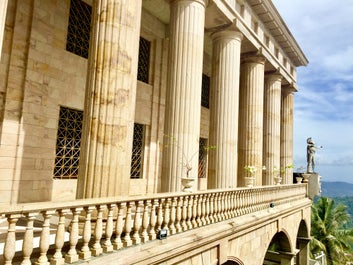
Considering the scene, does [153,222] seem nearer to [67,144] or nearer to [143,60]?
[67,144]

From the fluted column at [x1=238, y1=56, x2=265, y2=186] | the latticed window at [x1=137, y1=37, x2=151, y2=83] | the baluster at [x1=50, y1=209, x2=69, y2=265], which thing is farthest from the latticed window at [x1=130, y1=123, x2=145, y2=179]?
the baluster at [x1=50, y1=209, x2=69, y2=265]

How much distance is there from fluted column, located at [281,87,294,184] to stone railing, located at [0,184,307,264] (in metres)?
12.7

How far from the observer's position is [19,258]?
4148mm

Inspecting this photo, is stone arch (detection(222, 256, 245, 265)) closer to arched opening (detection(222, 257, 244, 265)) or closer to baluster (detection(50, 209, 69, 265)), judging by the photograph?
arched opening (detection(222, 257, 244, 265))

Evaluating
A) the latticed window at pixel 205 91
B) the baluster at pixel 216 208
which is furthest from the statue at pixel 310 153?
the baluster at pixel 216 208

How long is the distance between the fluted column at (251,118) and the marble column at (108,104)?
32.5 ft

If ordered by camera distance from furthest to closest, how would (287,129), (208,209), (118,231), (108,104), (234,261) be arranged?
(287,129) < (234,261) < (208,209) < (108,104) < (118,231)

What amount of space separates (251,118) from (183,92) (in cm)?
702

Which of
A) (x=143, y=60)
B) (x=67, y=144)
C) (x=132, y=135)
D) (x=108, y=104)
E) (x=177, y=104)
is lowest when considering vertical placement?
(x=67, y=144)

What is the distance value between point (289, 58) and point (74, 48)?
17.1 m

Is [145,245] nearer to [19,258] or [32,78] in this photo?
[19,258]

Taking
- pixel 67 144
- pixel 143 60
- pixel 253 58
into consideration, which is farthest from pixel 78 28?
pixel 253 58

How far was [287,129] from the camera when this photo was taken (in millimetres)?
22797

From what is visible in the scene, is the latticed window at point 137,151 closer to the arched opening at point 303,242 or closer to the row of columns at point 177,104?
the row of columns at point 177,104
